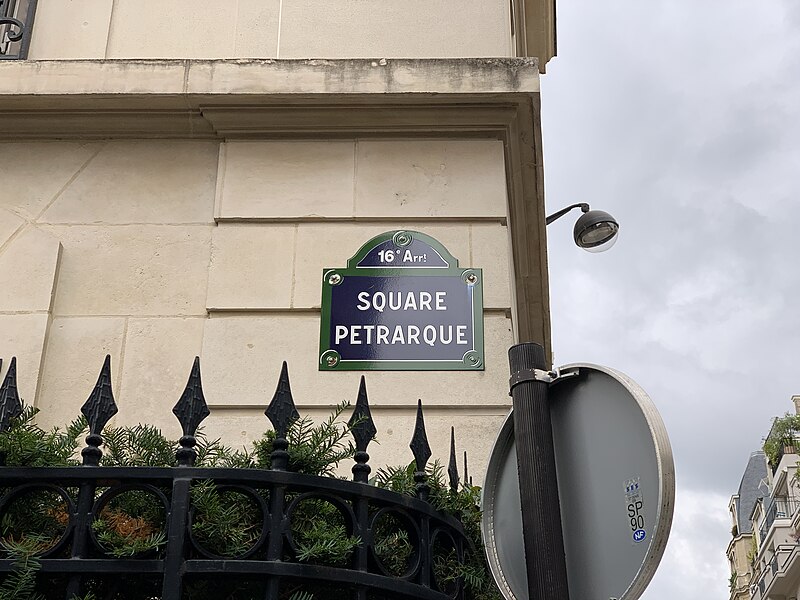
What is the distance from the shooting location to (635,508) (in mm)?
2896

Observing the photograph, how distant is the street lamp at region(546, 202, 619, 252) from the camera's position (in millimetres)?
7965

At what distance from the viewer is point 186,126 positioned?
5.60m

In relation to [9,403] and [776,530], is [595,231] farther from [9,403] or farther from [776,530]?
[776,530]

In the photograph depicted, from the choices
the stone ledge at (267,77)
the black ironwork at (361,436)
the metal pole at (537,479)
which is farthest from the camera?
the stone ledge at (267,77)

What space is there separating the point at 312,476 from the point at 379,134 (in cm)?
288

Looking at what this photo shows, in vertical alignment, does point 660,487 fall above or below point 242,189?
below

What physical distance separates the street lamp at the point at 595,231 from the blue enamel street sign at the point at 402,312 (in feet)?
10.1

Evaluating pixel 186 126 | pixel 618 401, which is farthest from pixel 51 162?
pixel 618 401

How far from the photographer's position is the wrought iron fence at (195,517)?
283 centimetres

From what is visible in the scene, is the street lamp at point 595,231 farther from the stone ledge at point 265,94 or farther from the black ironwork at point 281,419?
the black ironwork at point 281,419

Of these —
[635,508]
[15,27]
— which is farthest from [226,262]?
[635,508]

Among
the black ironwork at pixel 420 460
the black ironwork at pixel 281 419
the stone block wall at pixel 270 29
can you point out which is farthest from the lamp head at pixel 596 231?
the black ironwork at pixel 281 419

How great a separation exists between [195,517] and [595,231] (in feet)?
18.4

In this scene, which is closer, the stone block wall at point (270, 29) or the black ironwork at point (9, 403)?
the black ironwork at point (9, 403)
